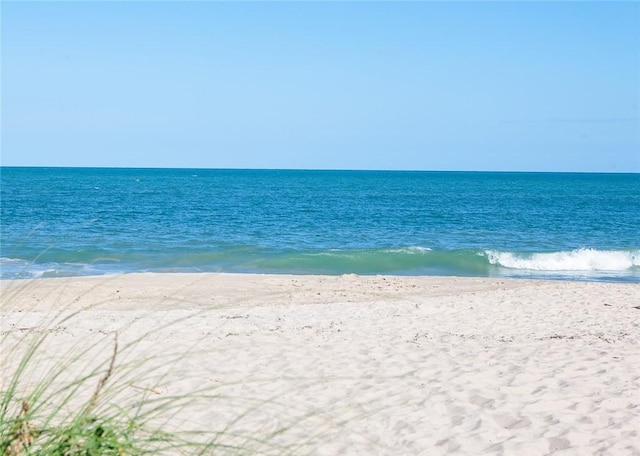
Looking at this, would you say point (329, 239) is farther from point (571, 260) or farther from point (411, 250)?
point (571, 260)

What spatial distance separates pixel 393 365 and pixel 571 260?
1730 centimetres

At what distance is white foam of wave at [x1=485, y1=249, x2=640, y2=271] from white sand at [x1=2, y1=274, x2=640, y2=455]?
837cm

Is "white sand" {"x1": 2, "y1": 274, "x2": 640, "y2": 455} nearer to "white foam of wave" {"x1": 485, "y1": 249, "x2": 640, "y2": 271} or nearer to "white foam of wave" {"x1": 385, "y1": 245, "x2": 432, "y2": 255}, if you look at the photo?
"white foam of wave" {"x1": 485, "y1": 249, "x2": 640, "y2": 271}

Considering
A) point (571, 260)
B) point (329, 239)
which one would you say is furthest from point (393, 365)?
point (329, 239)

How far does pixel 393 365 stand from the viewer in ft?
25.6

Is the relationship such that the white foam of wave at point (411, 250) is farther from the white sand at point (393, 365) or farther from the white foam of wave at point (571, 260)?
the white sand at point (393, 365)

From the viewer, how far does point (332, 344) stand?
895 cm

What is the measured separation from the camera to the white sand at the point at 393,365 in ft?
13.4

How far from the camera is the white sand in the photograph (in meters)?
4.07

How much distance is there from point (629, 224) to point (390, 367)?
1323 inches

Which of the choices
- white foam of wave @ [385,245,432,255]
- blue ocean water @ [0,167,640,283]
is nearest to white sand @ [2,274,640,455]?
blue ocean water @ [0,167,640,283]

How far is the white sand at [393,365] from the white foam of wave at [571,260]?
837 centimetres

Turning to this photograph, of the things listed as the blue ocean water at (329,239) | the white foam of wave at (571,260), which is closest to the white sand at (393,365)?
the blue ocean water at (329,239)

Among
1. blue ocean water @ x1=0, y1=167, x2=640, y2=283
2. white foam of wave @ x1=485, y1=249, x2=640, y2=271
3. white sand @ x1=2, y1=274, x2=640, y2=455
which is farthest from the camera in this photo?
white foam of wave @ x1=485, y1=249, x2=640, y2=271
